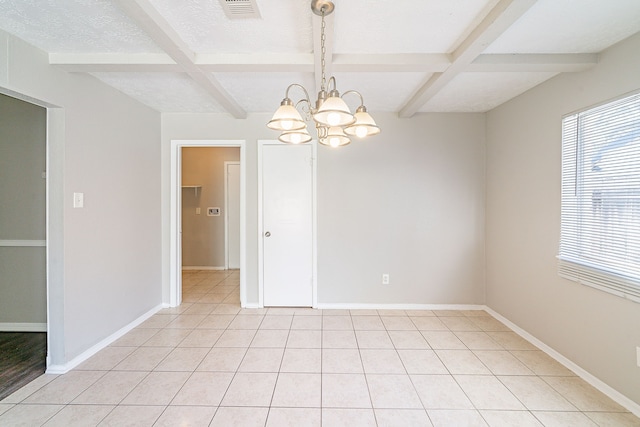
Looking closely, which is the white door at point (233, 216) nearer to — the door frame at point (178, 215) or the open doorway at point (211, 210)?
the open doorway at point (211, 210)

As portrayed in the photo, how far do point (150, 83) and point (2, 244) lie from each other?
2.24 meters

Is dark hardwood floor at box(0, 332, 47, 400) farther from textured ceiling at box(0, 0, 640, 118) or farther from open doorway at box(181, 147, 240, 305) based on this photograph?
open doorway at box(181, 147, 240, 305)

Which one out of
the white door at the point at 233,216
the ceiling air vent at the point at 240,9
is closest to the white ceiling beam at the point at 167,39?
the ceiling air vent at the point at 240,9

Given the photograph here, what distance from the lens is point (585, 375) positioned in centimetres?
215

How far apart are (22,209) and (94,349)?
5.39 ft

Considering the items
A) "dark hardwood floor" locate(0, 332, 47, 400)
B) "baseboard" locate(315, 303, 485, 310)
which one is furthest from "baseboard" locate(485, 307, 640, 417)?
"dark hardwood floor" locate(0, 332, 47, 400)

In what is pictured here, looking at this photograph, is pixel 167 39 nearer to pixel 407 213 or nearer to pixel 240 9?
pixel 240 9

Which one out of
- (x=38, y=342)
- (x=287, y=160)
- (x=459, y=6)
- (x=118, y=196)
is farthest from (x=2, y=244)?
(x=459, y=6)

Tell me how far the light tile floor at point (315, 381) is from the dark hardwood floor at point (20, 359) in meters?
0.13

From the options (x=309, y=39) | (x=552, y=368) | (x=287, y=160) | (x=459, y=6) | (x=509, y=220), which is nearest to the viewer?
(x=459, y=6)

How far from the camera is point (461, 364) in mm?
2348

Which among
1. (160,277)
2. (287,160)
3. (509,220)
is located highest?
(287,160)

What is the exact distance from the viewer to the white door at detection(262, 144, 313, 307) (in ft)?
11.7

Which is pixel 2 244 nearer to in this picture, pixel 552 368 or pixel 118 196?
pixel 118 196
